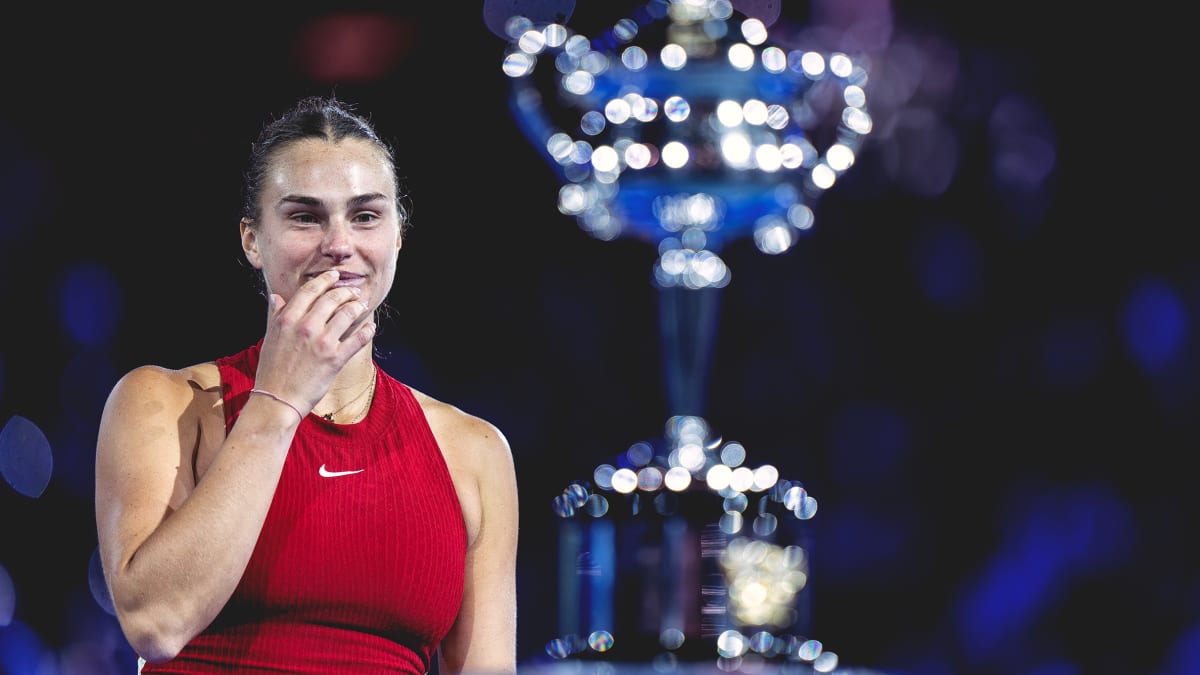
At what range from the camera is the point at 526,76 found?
8.32 ft

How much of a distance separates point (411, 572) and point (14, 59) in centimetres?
228

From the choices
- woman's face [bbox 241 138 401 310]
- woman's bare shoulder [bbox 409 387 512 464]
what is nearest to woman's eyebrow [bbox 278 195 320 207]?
woman's face [bbox 241 138 401 310]

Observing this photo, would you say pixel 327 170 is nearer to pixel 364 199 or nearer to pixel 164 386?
pixel 364 199

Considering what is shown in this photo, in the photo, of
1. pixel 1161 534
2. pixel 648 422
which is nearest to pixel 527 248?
pixel 648 422

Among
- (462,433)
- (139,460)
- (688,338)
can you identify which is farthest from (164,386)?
(688,338)

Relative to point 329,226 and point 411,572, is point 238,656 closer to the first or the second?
point 411,572

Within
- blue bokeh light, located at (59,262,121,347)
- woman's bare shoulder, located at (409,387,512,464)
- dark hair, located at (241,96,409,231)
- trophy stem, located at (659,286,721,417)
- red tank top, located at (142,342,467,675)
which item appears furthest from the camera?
blue bokeh light, located at (59,262,121,347)

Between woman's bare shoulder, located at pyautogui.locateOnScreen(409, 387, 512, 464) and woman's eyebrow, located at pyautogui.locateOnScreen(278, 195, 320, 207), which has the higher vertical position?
woman's eyebrow, located at pyautogui.locateOnScreen(278, 195, 320, 207)

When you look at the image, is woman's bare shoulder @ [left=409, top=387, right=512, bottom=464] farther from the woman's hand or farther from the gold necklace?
the woman's hand

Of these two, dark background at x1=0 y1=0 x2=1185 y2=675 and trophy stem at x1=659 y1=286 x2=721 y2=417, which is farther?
dark background at x1=0 y1=0 x2=1185 y2=675

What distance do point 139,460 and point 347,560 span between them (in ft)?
0.63

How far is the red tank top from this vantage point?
3.53ft

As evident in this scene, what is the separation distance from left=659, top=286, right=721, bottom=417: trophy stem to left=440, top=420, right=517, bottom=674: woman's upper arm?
1239mm

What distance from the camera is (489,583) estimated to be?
4.22 feet
